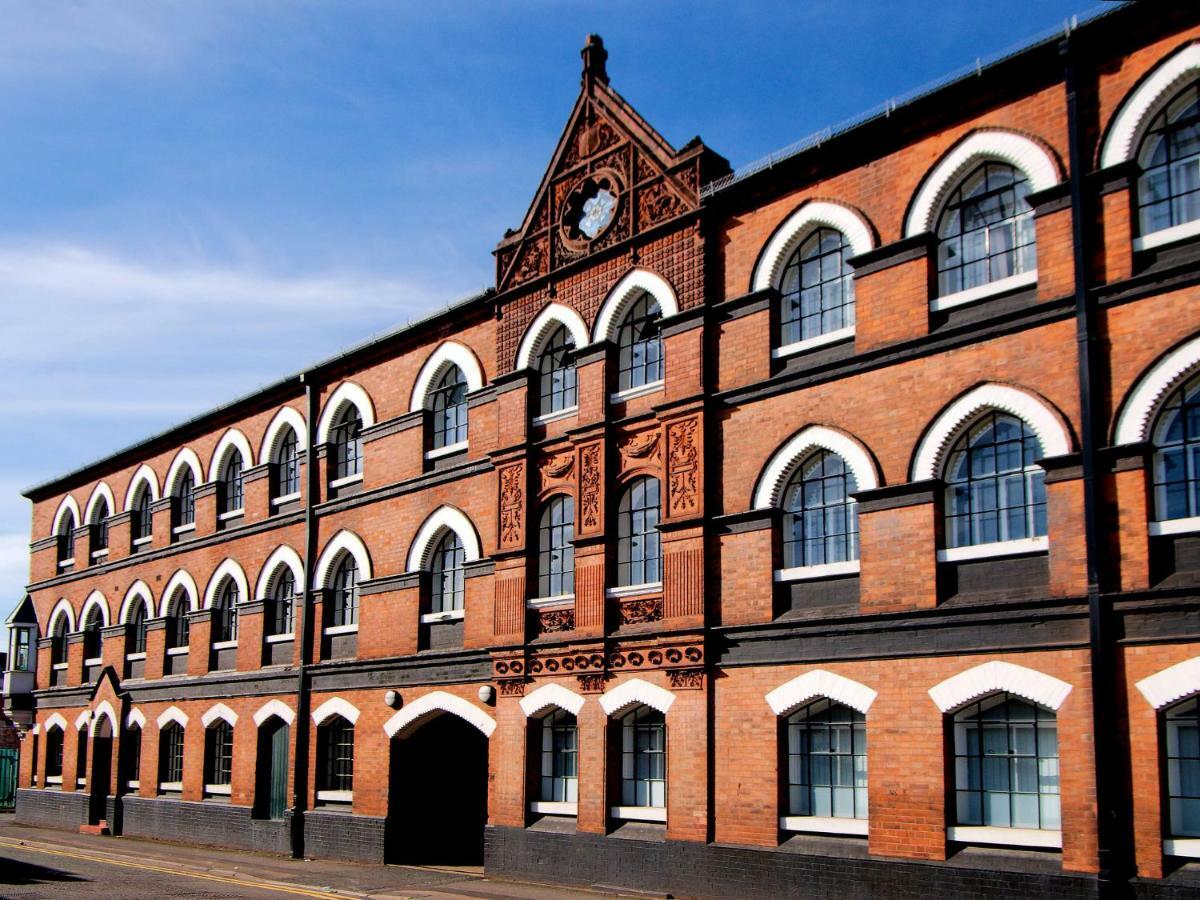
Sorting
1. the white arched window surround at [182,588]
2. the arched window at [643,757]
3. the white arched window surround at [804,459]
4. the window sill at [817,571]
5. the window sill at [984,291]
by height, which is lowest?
the arched window at [643,757]

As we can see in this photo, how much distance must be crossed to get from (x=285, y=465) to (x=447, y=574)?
6.99 m

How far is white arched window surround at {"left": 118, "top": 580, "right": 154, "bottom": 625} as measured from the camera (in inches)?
1293

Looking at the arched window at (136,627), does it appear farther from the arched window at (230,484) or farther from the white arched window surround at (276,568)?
the white arched window surround at (276,568)

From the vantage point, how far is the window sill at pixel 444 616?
2286 cm

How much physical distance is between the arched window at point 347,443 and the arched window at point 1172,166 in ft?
54.5

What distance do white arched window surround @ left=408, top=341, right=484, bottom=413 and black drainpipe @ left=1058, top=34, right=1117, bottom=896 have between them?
38.4 feet

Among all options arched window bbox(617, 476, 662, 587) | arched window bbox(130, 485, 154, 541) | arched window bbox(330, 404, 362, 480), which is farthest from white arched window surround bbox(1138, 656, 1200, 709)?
arched window bbox(130, 485, 154, 541)

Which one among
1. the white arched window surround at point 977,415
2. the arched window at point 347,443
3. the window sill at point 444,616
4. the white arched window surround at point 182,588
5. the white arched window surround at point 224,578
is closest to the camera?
the white arched window surround at point 977,415

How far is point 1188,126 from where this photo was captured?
14.4 m

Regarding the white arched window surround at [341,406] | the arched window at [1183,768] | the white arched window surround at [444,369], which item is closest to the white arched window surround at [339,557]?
the white arched window surround at [341,406]

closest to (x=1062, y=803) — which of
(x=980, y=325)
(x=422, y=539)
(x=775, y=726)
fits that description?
(x=775, y=726)

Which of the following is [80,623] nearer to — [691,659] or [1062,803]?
[691,659]

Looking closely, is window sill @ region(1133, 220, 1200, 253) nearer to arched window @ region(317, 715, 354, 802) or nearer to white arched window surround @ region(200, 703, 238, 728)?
arched window @ region(317, 715, 354, 802)

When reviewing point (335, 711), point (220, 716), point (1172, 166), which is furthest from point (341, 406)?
point (1172, 166)
